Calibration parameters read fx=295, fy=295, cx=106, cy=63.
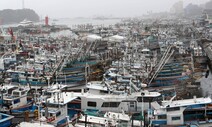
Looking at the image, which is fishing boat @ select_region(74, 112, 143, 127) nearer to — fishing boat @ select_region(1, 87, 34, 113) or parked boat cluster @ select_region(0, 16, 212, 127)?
parked boat cluster @ select_region(0, 16, 212, 127)

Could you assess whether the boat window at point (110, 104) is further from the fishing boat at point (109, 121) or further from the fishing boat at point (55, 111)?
the fishing boat at point (109, 121)

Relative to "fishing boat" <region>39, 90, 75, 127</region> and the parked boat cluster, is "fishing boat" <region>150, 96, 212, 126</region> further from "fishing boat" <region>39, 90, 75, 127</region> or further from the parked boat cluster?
"fishing boat" <region>39, 90, 75, 127</region>

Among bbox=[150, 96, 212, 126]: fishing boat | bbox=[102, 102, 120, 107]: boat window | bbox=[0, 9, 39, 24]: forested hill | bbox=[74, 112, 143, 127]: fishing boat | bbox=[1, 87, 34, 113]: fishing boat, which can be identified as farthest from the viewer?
bbox=[0, 9, 39, 24]: forested hill

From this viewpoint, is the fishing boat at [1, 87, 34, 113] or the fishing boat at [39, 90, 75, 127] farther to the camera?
the fishing boat at [1, 87, 34, 113]

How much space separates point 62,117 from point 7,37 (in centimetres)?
3009

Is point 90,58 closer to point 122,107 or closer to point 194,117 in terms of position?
point 122,107

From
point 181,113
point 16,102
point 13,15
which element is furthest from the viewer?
point 13,15

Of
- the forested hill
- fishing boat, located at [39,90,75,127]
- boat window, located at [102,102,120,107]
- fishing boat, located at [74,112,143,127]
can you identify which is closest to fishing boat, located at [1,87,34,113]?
fishing boat, located at [39,90,75,127]

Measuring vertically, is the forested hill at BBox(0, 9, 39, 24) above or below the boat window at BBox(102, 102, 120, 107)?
above

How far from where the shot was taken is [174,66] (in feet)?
60.1

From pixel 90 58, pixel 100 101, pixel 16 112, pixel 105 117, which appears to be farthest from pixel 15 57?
pixel 105 117

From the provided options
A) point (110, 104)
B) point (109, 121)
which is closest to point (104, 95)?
point (110, 104)

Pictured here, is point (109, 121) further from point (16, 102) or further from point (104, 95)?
point (16, 102)

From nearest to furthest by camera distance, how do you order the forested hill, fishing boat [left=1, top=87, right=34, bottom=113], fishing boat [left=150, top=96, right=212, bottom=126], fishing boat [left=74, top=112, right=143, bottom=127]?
1. fishing boat [left=74, top=112, right=143, bottom=127]
2. fishing boat [left=150, top=96, right=212, bottom=126]
3. fishing boat [left=1, top=87, right=34, bottom=113]
4. the forested hill
